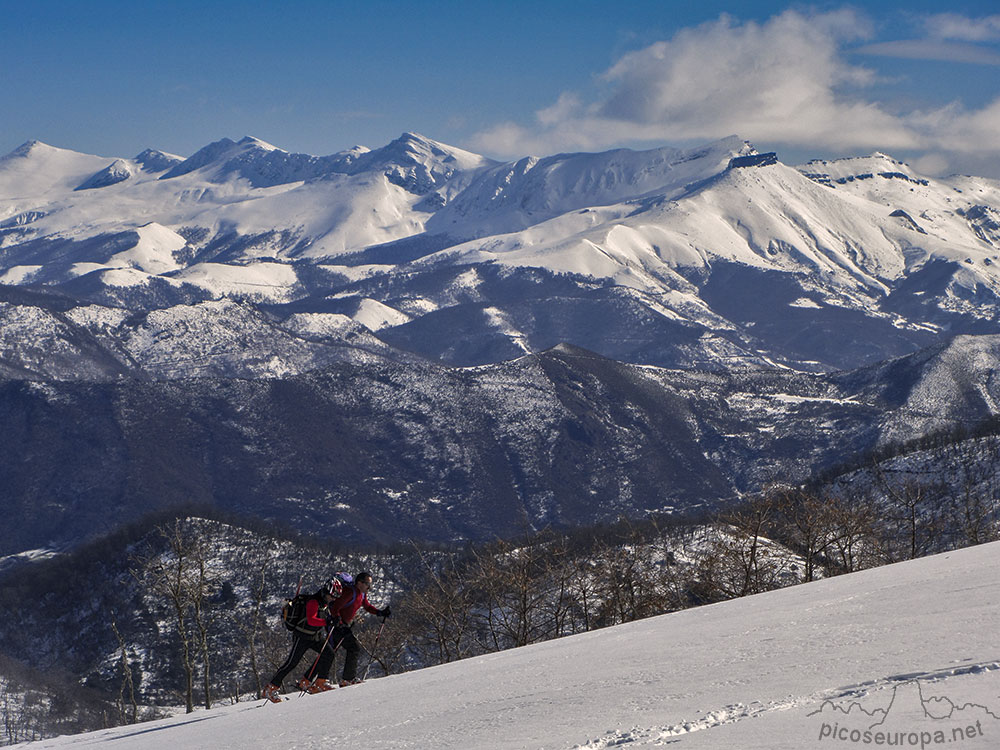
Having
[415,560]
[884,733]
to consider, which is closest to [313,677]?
[884,733]

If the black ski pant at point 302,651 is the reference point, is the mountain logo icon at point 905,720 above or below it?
below

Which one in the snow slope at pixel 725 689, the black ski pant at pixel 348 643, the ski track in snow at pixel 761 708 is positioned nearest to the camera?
the snow slope at pixel 725 689

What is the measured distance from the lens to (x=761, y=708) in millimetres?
11688

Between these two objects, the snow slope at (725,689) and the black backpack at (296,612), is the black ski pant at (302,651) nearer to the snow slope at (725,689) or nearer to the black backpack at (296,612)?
the black backpack at (296,612)

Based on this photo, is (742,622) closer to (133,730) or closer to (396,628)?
(133,730)

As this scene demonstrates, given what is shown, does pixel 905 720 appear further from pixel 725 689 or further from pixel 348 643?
pixel 348 643

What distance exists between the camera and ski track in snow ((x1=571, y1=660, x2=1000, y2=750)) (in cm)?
1136

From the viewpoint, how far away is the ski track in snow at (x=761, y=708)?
1136 centimetres

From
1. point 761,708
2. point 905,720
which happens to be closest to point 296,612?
point 761,708

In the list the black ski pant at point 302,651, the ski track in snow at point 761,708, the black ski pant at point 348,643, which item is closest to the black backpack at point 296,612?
the black ski pant at point 302,651

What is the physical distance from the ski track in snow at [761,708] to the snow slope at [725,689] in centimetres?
3

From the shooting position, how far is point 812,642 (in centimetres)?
1527

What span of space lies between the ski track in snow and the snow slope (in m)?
0.03

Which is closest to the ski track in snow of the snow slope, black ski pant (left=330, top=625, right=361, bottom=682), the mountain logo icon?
the snow slope
